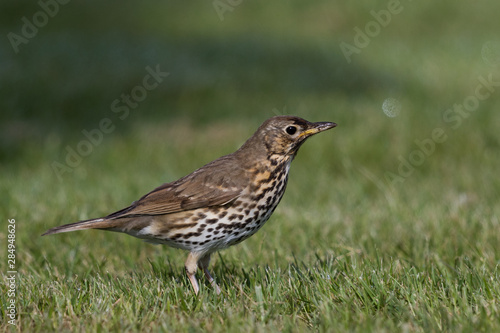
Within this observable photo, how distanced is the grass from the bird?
0.29 m

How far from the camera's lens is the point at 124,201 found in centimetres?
795

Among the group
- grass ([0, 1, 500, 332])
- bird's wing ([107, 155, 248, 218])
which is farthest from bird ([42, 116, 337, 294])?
grass ([0, 1, 500, 332])

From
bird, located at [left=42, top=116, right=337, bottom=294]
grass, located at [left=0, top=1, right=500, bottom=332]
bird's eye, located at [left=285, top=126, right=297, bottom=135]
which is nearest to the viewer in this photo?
grass, located at [left=0, top=1, right=500, bottom=332]

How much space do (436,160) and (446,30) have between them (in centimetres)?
1086

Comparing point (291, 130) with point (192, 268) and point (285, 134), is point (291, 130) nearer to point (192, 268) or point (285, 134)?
point (285, 134)

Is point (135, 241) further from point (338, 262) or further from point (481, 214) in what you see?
point (481, 214)

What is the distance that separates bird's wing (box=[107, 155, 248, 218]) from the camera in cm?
488

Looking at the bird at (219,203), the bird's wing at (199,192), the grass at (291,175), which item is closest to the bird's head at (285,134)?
the bird at (219,203)

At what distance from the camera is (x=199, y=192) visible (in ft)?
16.4

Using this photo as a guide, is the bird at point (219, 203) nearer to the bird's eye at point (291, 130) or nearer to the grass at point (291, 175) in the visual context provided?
the bird's eye at point (291, 130)

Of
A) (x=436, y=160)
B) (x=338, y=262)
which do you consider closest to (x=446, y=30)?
(x=436, y=160)

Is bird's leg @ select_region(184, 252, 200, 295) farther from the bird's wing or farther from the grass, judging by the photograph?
the bird's wing

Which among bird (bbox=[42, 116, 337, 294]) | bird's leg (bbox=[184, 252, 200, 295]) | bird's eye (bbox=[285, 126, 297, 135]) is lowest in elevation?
bird's leg (bbox=[184, 252, 200, 295])

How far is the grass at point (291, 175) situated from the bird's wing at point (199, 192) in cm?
47
